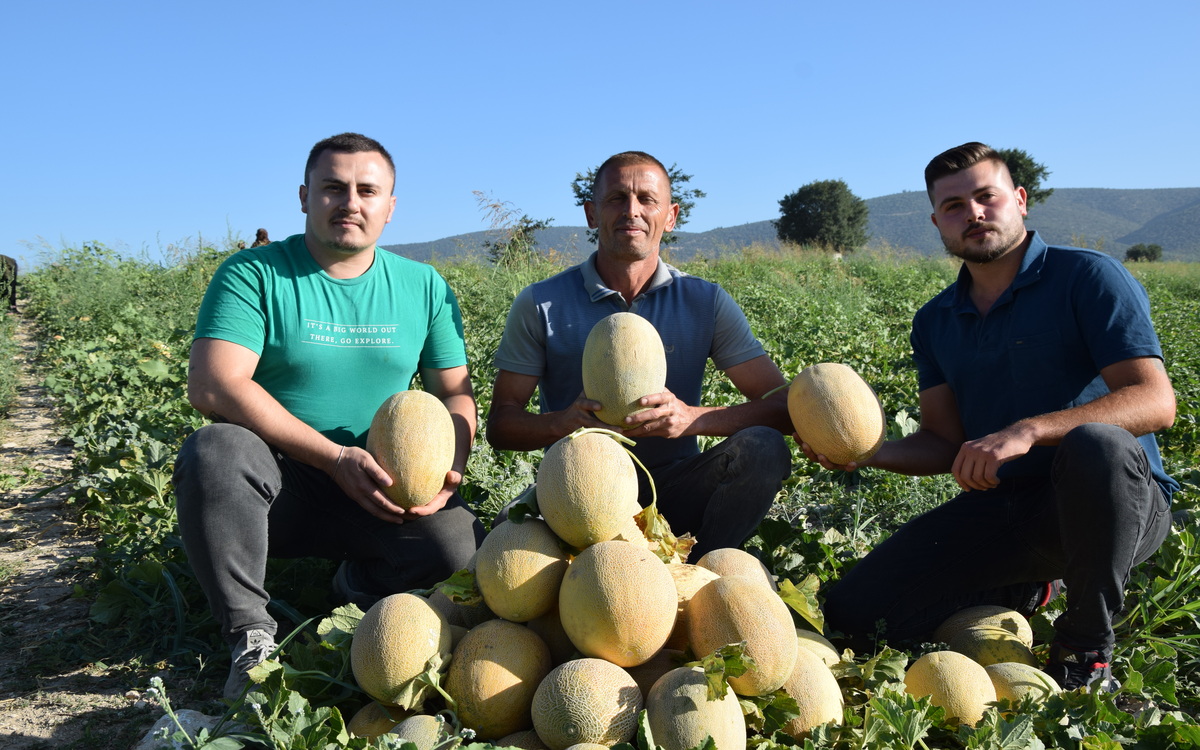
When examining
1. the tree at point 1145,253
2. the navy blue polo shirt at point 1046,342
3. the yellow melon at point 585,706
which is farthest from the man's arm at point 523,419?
the tree at point 1145,253

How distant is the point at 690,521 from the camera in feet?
10.7

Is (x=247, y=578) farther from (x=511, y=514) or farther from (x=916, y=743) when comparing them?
(x=916, y=743)

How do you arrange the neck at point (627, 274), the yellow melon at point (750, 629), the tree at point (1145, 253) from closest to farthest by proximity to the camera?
the yellow melon at point (750, 629), the neck at point (627, 274), the tree at point (1145, 253)

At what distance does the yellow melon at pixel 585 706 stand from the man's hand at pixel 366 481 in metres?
1.04

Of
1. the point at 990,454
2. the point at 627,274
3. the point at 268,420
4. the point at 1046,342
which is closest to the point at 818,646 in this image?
the point at 990,454

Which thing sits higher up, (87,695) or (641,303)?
(641,303)

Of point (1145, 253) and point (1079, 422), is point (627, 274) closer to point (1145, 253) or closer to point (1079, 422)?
point (1079, 422)

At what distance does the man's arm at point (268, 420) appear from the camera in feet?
8.98

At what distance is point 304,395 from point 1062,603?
2.85 meters

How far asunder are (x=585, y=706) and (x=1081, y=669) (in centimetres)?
159

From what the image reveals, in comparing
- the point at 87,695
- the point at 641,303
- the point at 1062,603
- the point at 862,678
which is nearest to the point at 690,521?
the point at 641,303

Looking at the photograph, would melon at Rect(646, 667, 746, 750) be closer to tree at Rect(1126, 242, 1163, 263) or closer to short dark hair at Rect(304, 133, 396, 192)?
short dark hair at Rect(304, 133, 396, 192)

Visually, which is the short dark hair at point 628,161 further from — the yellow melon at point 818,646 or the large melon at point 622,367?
the yellow melon at point 818,646

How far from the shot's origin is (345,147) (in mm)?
3289
